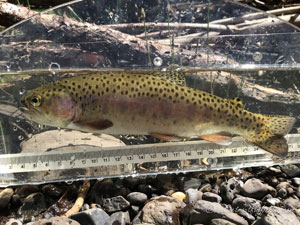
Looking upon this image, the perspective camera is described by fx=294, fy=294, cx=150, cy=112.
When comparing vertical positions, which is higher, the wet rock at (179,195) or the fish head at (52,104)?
the fish head at (52,104)

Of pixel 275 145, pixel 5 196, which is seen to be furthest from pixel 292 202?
pixel 5 196

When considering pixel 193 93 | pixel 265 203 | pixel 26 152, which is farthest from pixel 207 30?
pixel 26 152

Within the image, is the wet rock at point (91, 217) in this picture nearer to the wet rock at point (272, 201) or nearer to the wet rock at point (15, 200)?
the wet rock at point (15, 200)

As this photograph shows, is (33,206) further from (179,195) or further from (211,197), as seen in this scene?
(211,197)

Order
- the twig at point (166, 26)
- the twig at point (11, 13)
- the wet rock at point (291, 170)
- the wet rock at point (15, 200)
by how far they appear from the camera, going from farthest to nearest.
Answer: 1. the twig at point (11, 13)
2. the wet rock at point (291, 170)
3. the twig at point (166, 26)
4. the wet rock at point (15, 200)

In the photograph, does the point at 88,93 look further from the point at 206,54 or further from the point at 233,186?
the point at 233,186

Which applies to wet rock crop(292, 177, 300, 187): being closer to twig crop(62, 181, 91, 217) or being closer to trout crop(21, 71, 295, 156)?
trout crop(21, 71, 295, 156)

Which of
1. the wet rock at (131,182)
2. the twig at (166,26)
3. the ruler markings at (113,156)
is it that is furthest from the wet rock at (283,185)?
the twig at (166,26)

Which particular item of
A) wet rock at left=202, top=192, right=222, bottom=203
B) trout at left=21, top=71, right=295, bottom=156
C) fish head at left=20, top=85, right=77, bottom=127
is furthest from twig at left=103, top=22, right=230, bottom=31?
wet rock at left=202, top=192, right=222, bottom=203
